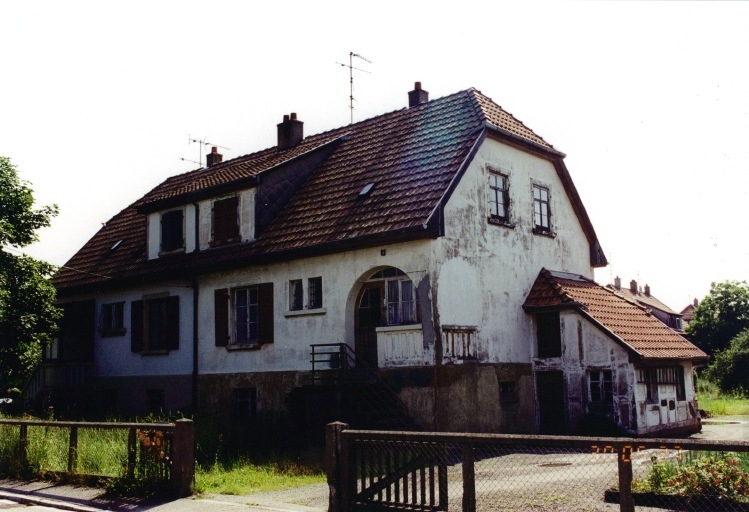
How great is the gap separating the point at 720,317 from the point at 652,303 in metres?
8.87

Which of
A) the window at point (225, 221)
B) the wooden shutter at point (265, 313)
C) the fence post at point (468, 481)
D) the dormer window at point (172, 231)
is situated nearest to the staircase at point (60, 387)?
the dormer window at point (172, 231)

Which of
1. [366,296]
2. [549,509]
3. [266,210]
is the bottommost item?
[549,509]

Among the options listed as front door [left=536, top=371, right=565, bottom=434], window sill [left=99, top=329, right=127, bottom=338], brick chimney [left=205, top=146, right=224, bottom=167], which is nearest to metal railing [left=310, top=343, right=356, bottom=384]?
front door [left=536, top=371, right=565, bottom=434]

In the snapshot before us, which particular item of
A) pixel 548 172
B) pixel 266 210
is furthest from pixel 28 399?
pixel 548 172

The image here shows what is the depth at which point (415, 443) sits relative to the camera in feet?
29.0

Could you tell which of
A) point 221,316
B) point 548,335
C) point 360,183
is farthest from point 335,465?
point 221,316

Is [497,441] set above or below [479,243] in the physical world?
below

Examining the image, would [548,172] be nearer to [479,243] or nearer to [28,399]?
[479,243]

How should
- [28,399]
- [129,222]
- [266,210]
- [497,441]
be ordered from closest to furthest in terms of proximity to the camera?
[497,441], [266,210], [28,399], [129,222]

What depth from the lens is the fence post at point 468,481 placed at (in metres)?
8.11

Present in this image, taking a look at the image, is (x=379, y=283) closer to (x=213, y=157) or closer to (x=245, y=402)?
(x=245, y=402)

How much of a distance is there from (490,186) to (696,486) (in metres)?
11.2

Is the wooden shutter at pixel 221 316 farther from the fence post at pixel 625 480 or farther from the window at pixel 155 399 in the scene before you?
the fence post at pixel 625 480

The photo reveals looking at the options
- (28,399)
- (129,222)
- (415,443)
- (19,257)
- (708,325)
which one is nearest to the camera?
(415,443)
